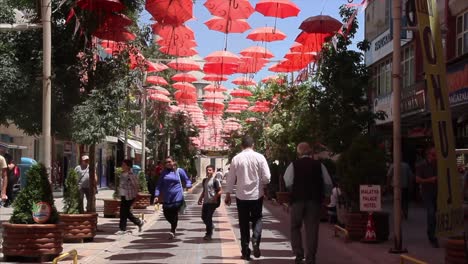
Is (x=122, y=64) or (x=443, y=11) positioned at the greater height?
(x=443, y=11)

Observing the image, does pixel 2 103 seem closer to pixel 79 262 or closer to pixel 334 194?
pixel 79 262

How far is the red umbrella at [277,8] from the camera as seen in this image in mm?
15281

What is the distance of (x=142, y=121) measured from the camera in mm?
29891

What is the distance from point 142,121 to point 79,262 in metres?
19.9

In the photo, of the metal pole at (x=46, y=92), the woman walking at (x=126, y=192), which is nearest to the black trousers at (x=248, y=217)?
the metal pole at (x=46, y=92)

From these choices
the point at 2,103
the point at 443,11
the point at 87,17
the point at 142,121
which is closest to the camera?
the point at 87,17

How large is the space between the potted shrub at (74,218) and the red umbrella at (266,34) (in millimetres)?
7850

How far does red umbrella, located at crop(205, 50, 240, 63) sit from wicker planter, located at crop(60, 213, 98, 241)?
31.0ft

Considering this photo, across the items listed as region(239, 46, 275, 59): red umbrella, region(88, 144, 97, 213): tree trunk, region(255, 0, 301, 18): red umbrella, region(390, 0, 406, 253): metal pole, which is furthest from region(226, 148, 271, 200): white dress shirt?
region(239, 46, 275, 59): red umbrella

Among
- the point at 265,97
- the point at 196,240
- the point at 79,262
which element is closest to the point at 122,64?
the point at 196,240

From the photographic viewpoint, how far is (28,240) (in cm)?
989

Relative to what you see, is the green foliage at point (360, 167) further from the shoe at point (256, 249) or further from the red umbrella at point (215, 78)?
the red umbrella at point (215, 78)

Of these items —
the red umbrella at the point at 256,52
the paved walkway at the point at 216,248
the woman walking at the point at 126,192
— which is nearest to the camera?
the paved walkway at the point at 216,248

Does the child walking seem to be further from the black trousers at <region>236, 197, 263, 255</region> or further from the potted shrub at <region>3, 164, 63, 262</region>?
the potted shrub at <region>3, 164, 63, 262</region>
